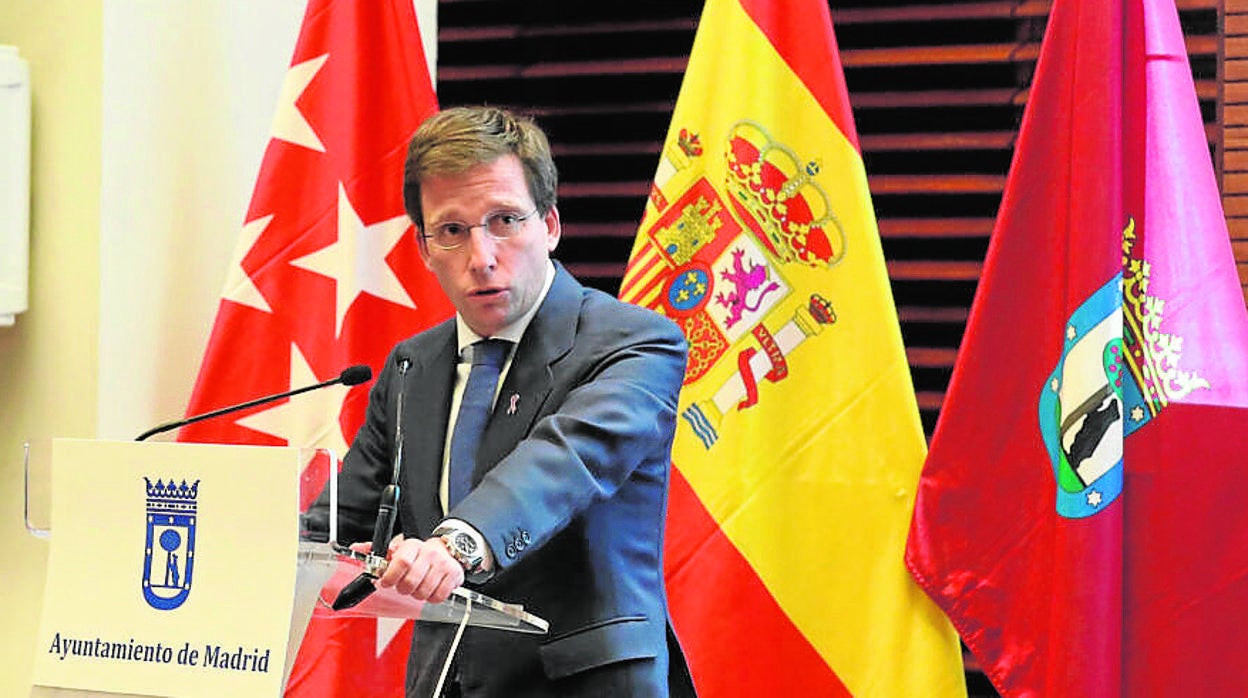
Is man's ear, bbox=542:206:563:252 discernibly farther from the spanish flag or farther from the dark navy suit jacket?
the spanish flag

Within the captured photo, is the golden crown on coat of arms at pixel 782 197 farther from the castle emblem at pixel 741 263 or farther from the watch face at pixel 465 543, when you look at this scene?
the watch face at pixel 465 543

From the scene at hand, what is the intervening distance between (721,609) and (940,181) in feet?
4.00

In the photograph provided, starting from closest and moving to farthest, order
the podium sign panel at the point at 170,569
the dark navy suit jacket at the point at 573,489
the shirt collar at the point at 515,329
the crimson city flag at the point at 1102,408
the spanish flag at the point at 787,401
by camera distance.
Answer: the podium sign panel at the point at 170,569 → the dark navy suit jacket at the point at 573,489 → the shirt collar at the point at 515,329 → the crimson city flag at the point at 1102,408 → the spanish flag at the point at 787,401

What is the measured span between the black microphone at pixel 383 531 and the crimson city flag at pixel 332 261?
103cm

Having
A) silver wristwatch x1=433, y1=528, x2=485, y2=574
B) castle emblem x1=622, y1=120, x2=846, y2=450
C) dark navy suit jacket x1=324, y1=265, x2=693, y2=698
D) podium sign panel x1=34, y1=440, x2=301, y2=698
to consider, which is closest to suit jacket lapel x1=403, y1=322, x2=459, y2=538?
dark navy suit jacket x1=324, y1=265, x2=693, y2=698

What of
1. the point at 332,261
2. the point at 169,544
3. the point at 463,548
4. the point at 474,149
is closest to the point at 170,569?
the point at 169,544

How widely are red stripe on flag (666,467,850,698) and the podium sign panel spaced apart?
1559 millimetres

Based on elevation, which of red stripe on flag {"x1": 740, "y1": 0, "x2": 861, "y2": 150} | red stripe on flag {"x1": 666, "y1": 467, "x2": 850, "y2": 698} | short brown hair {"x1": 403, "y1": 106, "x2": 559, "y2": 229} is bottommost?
red stripe on flag {"x1": 666, "y1": 467, "x2": 850, "y2": 698}

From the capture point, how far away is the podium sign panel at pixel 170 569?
1570 mm

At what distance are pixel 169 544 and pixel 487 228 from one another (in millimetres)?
700

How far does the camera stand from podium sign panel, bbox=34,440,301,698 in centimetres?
157

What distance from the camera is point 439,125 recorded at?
2.13 meters

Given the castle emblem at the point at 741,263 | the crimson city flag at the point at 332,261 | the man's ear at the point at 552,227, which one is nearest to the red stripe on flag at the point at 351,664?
the crimson city flag at the point at 332,261

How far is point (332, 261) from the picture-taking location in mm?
3270
